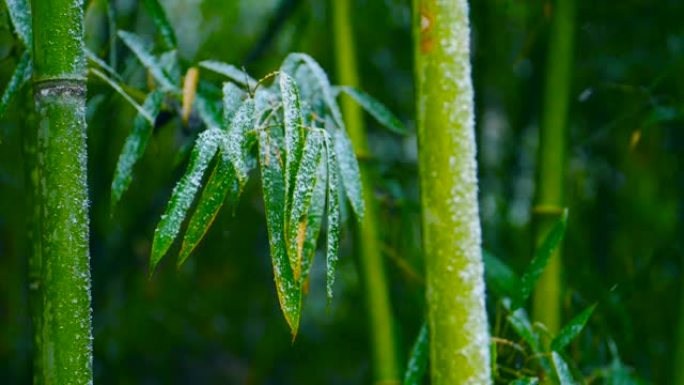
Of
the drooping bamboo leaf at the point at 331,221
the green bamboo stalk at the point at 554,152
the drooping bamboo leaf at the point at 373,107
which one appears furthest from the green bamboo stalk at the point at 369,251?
the drooping bamboo leaf at the point at 331,221

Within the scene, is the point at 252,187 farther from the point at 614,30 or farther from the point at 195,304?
the point at 614,30

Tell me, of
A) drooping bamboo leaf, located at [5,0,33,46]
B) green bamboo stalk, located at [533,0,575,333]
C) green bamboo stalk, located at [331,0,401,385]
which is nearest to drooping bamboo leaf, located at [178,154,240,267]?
drooping bamboo leaf, located at [5,0,33,46]

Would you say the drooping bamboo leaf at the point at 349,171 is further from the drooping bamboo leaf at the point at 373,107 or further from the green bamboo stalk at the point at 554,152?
the green bamboo stalk at the point at 554,152

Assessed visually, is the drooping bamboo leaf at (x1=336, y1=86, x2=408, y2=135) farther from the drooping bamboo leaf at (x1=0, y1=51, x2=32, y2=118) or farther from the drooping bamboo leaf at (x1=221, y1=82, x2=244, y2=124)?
the drooping bamboo leaf at (x1=0, y1=51, x2=32, y2=118)

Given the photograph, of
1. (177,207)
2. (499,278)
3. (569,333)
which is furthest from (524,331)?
(177,207)

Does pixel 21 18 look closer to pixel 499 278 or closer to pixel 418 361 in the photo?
pixel 418 361

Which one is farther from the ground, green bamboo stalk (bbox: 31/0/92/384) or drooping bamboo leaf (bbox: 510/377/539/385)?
green bamboo stalk (bbox: 31/0/92/384)

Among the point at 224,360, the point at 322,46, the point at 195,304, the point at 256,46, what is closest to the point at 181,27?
the point at 322,46
